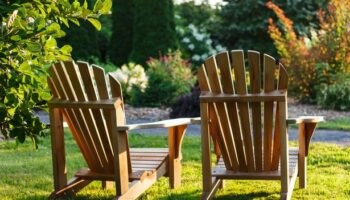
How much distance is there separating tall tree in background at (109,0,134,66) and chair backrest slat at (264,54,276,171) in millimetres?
12400

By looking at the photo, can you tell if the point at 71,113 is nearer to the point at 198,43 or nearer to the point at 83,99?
the point at 83,99

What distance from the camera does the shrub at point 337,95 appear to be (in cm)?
972

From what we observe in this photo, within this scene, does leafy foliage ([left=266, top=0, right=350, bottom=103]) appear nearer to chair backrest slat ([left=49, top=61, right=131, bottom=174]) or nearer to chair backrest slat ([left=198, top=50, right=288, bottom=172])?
chair backrest slat ([left=198, top=50, right=288, bottom=172])

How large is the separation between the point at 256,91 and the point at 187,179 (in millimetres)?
1345

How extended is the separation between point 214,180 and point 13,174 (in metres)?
1.92

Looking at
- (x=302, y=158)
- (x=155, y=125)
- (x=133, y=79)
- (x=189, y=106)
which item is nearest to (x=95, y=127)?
(x=155, y=125)

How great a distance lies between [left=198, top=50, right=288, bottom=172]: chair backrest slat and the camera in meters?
3.87

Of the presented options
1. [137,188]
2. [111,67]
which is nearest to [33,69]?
[137,188]

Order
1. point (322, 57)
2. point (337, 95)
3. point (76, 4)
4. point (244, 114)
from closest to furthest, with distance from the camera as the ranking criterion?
point (76, 4), point (244, 114), point (337, 95), point (322, 57)

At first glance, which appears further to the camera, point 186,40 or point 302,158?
point 186,40

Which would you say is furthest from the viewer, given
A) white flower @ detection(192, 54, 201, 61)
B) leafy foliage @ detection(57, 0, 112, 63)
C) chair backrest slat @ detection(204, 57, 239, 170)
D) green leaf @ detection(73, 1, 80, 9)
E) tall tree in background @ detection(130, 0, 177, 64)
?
white flower @ detection(192, 54, 201, 61)

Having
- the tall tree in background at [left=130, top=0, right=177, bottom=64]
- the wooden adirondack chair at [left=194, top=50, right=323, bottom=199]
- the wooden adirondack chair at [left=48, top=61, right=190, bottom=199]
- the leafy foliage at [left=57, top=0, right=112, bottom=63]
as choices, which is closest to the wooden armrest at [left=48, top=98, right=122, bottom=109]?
the wooden adirondack chair at [left=48, top=61, right=190, bottom=199]

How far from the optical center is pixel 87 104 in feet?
12.7

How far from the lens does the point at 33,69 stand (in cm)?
364
